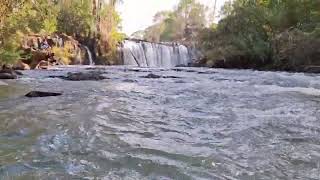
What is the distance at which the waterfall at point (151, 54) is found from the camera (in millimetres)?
35312

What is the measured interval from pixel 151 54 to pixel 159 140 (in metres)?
31.7

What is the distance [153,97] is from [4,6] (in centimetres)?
871

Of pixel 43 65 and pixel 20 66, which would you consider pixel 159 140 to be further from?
pixel 43 65

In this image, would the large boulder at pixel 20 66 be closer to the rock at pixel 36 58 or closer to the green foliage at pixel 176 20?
the rock at pixel 36 58

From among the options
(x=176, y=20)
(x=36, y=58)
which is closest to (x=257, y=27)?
(x=36, y=58)

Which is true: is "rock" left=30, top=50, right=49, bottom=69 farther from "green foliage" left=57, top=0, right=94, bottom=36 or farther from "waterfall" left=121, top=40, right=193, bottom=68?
"green foliage" left=57, top=0, right=94, bottom=36

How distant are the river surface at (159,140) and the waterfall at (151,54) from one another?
28.1 metres

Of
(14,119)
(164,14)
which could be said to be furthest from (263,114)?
(164,14)

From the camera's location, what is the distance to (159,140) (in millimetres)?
4160

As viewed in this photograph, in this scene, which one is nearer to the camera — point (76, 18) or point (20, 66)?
point (20, 66)

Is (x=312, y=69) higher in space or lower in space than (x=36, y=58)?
lower

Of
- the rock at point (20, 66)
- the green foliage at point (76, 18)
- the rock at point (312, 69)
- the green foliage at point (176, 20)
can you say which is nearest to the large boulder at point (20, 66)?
the rock at point (20, 66)

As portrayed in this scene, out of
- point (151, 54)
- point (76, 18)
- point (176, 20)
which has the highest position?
point (176, 20)

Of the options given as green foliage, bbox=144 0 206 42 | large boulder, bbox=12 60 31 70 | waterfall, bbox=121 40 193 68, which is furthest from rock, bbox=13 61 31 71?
green foliage, bbox=144 0 206 42
